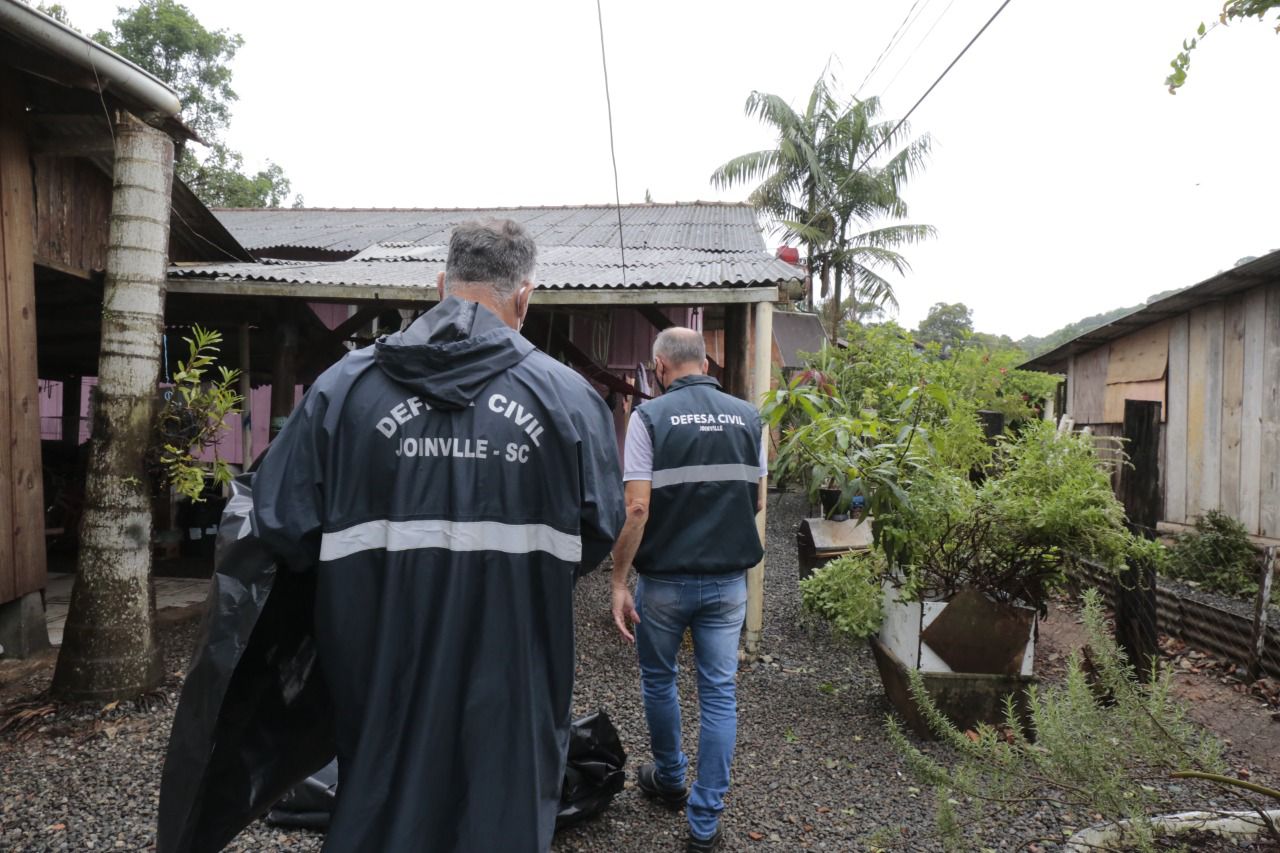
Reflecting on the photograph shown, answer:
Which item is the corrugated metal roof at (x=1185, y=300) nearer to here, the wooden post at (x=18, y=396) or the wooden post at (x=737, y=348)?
the wooden post at (x=737, y=348)

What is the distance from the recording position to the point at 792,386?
4191 millimetres

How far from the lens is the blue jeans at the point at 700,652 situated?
9.16ft

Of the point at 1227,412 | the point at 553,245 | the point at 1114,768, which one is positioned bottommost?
the point at 1114,768

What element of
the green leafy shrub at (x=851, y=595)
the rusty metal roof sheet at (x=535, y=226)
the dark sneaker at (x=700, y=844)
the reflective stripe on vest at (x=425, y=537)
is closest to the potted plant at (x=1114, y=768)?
the dark sneaker at (x=700, y=844)

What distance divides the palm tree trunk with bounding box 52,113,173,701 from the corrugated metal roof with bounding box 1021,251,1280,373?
7330mm

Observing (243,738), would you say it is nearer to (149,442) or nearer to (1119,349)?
A: (149,442)

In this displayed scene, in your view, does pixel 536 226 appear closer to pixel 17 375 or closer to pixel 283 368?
pixel 283 368

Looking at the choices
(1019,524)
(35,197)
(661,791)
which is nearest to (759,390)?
(1019,524)

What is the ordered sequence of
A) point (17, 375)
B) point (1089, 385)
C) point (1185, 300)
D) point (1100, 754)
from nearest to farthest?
1. point (1100, 754)
2. point (17, 375)
3. point (1185, 300)
4. point (1089, 385)

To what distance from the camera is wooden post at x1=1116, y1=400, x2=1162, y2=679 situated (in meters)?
3.86

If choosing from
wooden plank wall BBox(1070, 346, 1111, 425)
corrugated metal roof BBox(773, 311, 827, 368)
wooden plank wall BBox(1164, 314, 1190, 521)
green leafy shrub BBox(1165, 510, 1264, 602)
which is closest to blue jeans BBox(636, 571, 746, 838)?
green leafy shrub BBox(1165, 510, 1264, 602)

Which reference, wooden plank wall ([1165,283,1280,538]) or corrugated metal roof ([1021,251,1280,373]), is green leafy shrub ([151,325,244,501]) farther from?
wooden plank wall ([1165,283,1280,538])

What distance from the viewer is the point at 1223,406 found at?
6812 mm

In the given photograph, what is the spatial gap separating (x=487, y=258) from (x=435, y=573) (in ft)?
2.33
